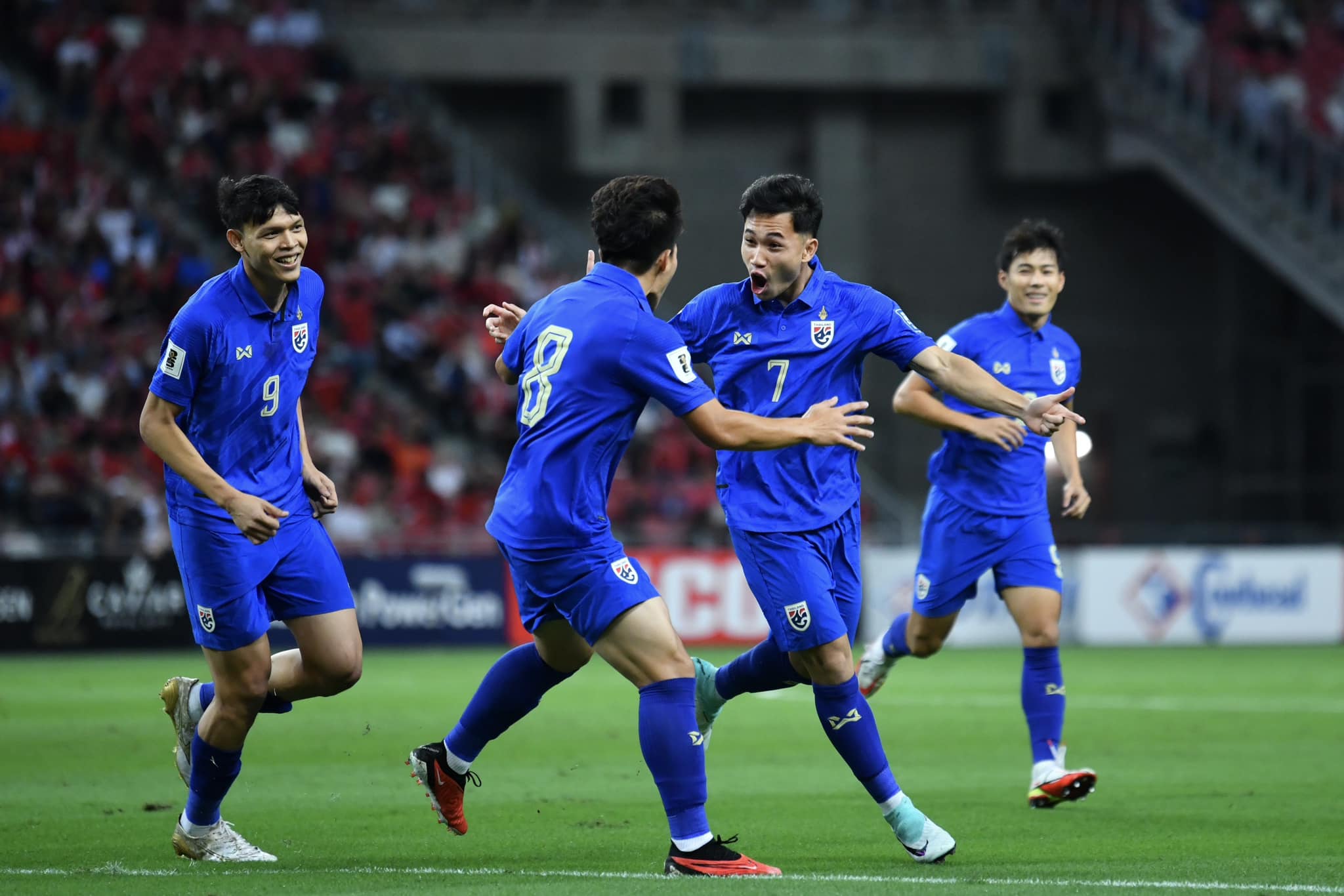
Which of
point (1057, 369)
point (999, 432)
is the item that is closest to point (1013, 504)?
point (1057, 369)

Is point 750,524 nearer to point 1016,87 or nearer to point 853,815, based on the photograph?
point 853,815

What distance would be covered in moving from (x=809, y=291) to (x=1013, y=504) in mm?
2540

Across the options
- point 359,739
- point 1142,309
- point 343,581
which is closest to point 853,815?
point 343,581

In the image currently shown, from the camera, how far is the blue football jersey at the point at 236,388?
680 cm

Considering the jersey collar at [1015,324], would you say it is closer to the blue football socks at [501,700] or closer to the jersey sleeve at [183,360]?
the blue football socks at [501,700]

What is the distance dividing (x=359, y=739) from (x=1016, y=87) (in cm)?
1958

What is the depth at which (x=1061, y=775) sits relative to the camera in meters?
8.53

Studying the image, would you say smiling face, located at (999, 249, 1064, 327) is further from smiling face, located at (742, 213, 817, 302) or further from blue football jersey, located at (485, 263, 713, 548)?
blue football jersey, located at (485, 263, 713, 548)

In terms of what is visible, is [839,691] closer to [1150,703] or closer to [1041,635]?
[1041,635]

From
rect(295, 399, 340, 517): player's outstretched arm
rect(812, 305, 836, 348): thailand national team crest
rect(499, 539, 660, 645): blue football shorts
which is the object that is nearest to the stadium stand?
rect(295, 399, 340, 517): player's outstretched arm

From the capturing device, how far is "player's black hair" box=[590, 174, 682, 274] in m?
6.25

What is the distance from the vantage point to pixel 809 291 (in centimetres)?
728

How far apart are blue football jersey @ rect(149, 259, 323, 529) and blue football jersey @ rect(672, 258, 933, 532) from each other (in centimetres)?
154

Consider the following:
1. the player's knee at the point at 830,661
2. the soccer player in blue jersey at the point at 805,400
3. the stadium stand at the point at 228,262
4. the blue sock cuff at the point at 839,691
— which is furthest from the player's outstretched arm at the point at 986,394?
the stadium stand at the point at 228,262
